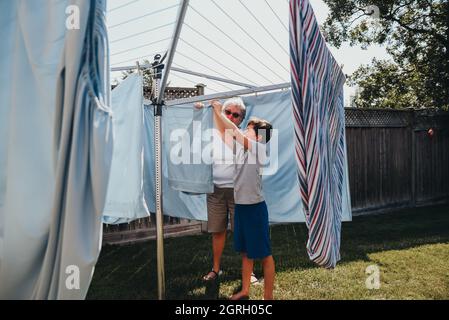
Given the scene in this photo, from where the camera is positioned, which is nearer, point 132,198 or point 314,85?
point 314,85

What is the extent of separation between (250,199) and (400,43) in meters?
7.92

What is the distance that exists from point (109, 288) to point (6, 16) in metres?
2.36

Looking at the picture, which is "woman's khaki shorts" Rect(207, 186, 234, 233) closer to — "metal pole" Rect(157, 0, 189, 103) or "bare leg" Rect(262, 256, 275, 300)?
"bare leg" Rect(262, 256, 275, 300)

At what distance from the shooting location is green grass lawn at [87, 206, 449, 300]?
3.14 m

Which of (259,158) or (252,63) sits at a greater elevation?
(252,63)

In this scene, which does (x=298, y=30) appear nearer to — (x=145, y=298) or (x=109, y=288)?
(x=145, y=298)

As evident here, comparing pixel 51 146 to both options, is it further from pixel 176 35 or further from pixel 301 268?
pixel 301 268

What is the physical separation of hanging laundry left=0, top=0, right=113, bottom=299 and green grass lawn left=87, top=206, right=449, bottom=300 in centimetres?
171

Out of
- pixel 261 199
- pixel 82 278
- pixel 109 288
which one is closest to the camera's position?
pixel 82 278

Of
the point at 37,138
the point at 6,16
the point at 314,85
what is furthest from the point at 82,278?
the point at 314,85

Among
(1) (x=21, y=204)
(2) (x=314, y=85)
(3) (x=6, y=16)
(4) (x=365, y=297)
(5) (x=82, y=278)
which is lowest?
(4) (x=365, y=297)

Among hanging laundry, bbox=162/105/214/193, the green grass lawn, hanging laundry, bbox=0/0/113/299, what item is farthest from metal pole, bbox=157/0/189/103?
the green grass lawn

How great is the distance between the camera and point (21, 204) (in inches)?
60.6
